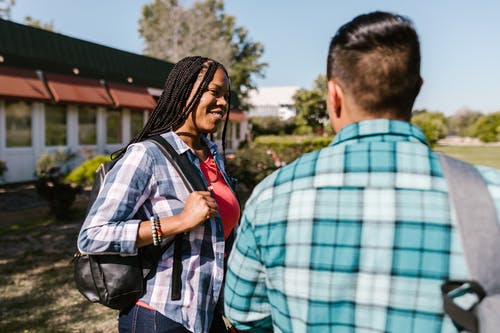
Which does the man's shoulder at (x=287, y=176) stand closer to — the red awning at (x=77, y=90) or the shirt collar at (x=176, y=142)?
the shirt collar at (x=176, y=142)

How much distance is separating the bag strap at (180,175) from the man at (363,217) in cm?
62

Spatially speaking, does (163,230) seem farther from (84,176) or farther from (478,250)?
(84,176)

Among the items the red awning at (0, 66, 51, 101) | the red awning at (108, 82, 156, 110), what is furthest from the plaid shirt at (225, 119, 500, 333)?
the red awning at (108, 82, 156, 110)

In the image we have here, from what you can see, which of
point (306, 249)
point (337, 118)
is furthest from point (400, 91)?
point (306, 249)

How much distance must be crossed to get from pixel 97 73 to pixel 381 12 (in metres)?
18.1

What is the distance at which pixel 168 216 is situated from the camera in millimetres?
1853

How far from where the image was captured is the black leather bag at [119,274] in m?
1.82

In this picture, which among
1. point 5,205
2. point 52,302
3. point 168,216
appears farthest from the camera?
point 5,205

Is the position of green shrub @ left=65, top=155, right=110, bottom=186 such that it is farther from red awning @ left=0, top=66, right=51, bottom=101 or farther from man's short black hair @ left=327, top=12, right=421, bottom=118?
man's short black hair @ left=327, top=12, right=421, bottom=118

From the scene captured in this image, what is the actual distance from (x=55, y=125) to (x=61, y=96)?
4.84ft

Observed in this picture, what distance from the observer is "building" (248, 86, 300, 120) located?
51075 millimetres

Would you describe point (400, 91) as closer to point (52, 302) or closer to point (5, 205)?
point (52, 302)

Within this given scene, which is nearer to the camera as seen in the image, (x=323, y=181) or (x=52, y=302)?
(x=323, y=181)

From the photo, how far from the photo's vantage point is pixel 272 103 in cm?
5956
